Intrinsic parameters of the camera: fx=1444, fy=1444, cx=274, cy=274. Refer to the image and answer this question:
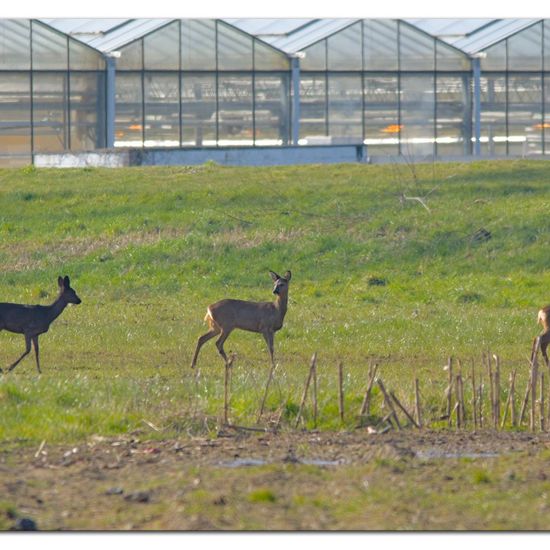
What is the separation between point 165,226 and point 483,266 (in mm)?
7749

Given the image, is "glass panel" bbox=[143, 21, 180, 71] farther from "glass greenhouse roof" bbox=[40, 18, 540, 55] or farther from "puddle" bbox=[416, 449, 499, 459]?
"puddle" bbox=[416, 449, 499, 459]

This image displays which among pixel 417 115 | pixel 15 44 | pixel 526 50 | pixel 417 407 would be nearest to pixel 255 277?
pixel 417 407

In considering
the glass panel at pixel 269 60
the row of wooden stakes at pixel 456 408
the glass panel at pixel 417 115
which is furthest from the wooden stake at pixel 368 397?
the glass panel at pixel 417 115

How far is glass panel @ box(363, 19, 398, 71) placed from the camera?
49.8 metres

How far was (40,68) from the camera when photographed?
46.3 m

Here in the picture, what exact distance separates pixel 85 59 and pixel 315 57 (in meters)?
8.06

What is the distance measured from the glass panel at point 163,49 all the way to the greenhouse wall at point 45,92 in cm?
163

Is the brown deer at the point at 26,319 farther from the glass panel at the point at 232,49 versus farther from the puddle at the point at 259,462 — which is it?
the glass panel at the point at 232,49

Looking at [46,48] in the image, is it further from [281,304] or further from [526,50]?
[281,304]

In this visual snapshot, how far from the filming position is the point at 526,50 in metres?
51.3

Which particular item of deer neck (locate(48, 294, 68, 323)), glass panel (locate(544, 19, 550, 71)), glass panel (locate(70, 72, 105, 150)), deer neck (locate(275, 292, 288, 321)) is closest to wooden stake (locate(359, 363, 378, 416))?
deer neck (locate(275, 292, 288, 321))

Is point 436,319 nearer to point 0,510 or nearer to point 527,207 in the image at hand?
point 527,207

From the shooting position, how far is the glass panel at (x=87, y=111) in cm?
4747

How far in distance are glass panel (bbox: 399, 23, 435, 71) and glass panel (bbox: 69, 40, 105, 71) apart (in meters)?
10.6
